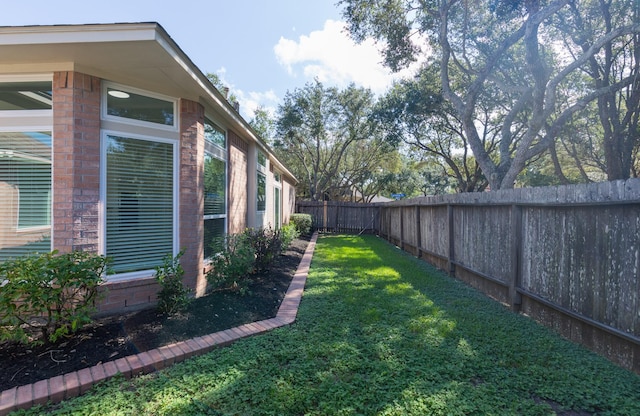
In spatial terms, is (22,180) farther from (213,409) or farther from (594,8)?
(594,8)

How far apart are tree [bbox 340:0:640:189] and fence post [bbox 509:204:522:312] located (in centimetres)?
398

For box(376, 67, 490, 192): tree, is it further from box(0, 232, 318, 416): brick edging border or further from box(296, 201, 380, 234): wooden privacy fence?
box(0, 232, 318, 416): brick edging border

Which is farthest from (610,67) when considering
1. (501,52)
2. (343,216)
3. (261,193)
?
(343,216)

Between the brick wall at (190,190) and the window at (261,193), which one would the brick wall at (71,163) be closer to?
the brick wall at (190,190)

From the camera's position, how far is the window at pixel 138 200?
3.94m

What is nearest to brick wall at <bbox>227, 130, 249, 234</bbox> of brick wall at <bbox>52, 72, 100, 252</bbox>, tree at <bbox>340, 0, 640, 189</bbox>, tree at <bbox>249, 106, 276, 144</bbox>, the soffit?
the soffit

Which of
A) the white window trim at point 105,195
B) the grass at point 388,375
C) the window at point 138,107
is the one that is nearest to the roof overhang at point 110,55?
the window at point 138,107

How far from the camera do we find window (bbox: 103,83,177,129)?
3.95m

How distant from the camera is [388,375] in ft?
8.52

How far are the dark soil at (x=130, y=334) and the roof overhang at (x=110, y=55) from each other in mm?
2944

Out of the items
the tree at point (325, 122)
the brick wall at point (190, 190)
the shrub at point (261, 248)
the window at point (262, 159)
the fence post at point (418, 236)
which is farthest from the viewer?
the tree at point (325, 122)

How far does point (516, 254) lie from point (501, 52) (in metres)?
5.92

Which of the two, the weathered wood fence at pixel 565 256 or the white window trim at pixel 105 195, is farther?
the white window trim at pixel 105 195

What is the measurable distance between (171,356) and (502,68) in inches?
494
